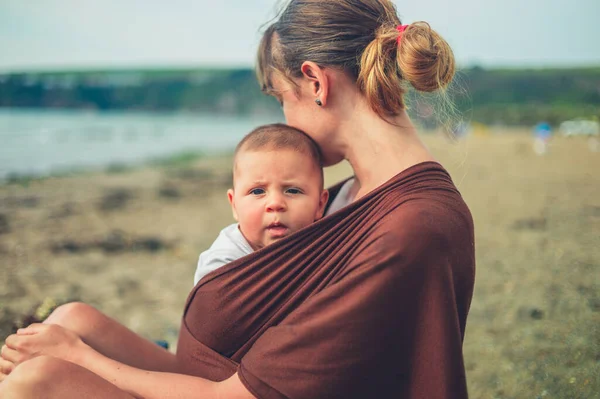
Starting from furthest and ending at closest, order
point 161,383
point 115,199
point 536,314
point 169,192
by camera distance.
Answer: point 169,192 → point 115,199 → point 536,314 → point 161,383

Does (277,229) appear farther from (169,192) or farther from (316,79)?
(169,192)

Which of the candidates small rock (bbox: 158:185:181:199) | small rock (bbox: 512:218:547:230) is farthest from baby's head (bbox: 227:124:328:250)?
small rock (bbox: 158:185:181:199)

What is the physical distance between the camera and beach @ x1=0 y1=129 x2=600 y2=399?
4117 mm

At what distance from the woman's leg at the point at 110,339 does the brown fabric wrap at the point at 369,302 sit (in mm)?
821

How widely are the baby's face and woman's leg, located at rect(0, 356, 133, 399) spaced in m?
0.84

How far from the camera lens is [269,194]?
2457mm

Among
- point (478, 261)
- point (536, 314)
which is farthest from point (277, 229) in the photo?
point (478, 261)

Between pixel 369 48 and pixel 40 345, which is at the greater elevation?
pixel 369 48

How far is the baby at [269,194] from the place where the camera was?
2.43m

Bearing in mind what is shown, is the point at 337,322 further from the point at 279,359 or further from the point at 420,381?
the point at 420,381

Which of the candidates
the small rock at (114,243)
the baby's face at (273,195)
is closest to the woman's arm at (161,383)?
the baby's face at (273,195)

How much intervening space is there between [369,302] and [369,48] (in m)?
1.04

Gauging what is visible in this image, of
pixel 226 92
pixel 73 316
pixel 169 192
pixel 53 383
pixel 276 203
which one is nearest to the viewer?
pixel 53 383

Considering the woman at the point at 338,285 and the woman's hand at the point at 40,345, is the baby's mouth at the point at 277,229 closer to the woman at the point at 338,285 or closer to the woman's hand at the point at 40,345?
the woman at the point at 338,285
